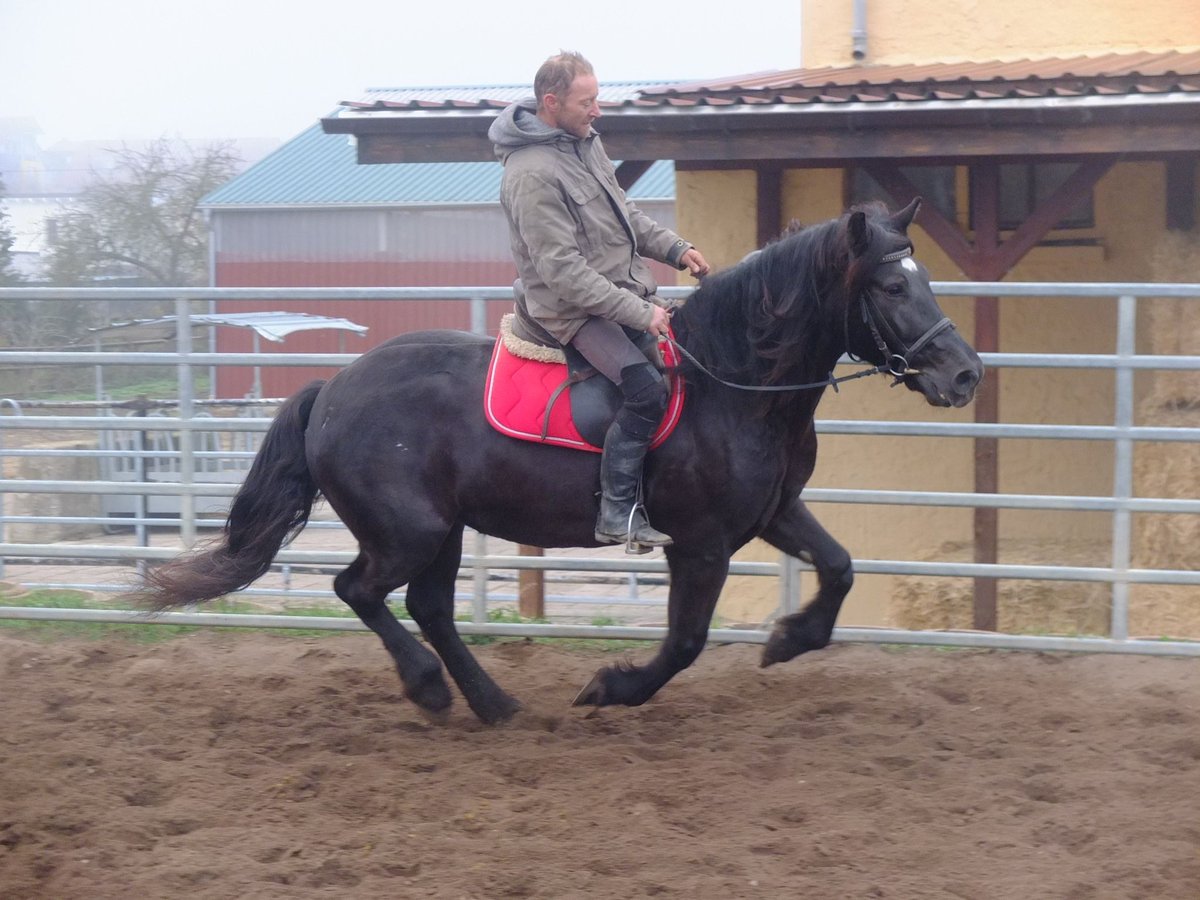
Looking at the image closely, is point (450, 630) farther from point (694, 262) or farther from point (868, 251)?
point (868, 251)

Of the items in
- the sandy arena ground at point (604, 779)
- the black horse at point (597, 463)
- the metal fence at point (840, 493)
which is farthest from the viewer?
the metal fence at point (840, 493)

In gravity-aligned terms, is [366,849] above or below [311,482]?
below

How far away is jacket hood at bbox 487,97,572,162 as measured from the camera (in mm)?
4344

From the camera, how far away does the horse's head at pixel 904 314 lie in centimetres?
404

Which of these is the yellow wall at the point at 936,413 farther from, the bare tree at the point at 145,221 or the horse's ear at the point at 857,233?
the bare tree at the point at 145,221

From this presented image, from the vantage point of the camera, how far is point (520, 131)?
4.36 meters

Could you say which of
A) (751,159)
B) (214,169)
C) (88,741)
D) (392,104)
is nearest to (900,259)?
(88,741)

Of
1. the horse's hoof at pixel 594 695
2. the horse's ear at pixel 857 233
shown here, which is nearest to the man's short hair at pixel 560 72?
the horse's ear at pixel 857 233

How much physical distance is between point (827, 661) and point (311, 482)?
231cm

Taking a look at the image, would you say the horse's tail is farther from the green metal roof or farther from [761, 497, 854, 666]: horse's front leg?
the green metal roof

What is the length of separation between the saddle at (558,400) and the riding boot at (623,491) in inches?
4.2

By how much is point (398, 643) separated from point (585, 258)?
61.9 inches

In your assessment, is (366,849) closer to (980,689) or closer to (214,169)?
(980,689)

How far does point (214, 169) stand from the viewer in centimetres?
3088
